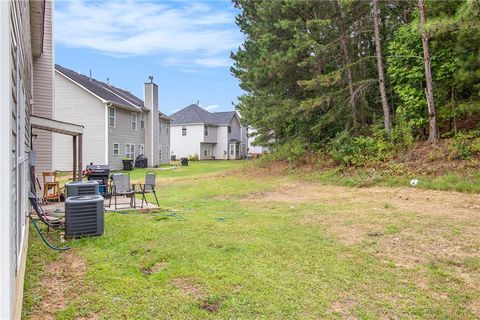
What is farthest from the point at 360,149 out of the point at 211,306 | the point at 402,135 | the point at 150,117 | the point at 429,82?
the point at 150,117

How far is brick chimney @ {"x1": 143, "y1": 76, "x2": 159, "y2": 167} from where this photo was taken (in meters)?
28.3

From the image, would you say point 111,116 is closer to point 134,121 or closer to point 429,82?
point 134,121

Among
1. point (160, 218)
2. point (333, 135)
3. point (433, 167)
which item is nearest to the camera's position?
point (160, 218)

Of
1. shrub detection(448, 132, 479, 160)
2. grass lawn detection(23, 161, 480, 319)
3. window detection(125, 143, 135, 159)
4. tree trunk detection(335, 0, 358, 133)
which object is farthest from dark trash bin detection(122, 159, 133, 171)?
shrub detection(448, 132, 479, 160)

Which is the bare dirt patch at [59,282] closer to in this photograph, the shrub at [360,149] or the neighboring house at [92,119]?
the shrub at [360,149]

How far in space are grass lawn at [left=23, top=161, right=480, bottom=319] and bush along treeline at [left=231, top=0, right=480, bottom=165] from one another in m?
6.03

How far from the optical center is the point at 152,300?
3482mm

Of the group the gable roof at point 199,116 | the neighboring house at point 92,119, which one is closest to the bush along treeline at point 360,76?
the neighboring house at point 92,119

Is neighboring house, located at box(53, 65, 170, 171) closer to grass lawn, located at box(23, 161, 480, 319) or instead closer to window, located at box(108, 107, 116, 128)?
window, located at box(108, 107, 116, 128)

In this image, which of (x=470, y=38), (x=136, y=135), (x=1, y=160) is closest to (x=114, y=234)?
(x=1, y=160)

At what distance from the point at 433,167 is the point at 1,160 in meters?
11.9

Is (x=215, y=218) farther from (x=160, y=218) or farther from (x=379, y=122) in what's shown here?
(x=379, y=122)

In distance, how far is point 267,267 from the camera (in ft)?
14.5

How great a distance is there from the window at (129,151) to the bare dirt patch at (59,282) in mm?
21322
